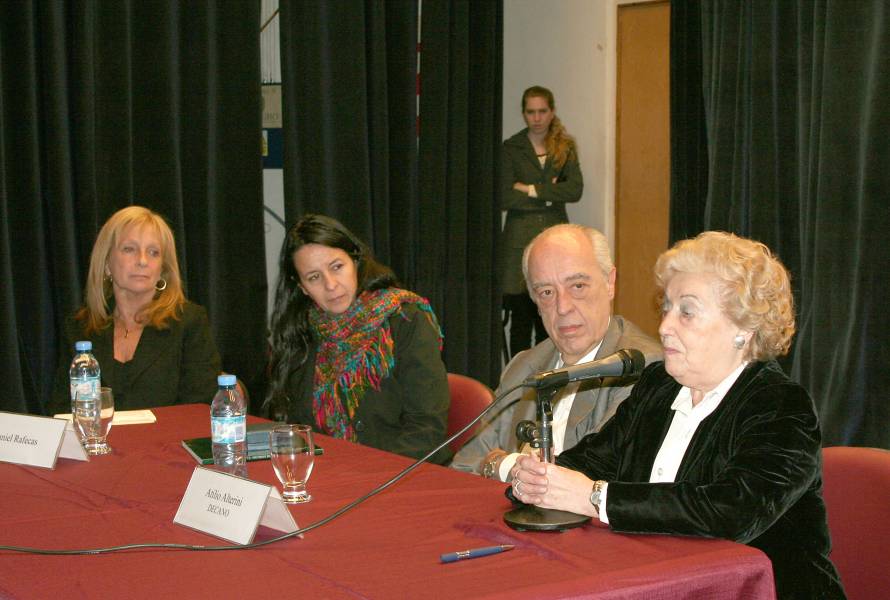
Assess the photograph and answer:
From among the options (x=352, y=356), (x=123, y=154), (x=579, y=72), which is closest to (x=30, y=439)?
(x=352, y=356)

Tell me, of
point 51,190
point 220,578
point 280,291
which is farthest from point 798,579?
point 51,190

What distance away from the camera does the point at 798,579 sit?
1.77 m

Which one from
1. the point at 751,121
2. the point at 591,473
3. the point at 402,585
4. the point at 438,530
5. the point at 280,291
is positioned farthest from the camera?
the point at 751,121

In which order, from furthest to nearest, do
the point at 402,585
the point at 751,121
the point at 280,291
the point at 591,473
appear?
the point at 751,121, the point at 280,291, the point at 591,473, the point at 402,585

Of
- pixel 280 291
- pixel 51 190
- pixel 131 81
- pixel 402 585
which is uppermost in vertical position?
pixel 131 81

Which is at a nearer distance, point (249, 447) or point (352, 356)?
point (249, 447)

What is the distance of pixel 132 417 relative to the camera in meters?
2.94

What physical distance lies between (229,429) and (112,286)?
149 centimetres

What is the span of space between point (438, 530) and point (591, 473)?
50 cm

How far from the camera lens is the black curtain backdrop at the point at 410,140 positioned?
522 cm

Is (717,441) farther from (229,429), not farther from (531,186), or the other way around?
(531,186)

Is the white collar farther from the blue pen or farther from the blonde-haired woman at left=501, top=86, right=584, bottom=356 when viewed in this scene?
the blonde-haired woman at left=501, top=86, right=584, bottom=356

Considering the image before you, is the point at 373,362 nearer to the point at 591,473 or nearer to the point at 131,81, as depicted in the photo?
the point at 591,473

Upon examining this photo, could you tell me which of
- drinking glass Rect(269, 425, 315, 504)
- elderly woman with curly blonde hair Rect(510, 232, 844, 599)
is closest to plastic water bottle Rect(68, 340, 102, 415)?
drinking glass Rect(269, 425, 315, 504)
